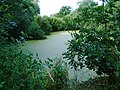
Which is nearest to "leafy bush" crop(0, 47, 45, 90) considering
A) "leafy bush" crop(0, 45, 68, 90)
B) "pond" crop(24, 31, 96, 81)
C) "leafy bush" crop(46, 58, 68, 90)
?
"leafy bush" crop(0, 45, 68, 90)

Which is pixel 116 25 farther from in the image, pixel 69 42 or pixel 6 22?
pixel 6 22

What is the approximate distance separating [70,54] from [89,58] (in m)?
0.25

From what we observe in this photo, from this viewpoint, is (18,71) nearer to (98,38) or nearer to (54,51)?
(98,38)

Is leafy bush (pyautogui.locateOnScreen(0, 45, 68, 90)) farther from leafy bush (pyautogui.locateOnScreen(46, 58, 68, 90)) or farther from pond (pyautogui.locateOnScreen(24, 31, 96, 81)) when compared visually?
leafy bush (pyautogui.locateOnScreen(46, 58, 68, 90))

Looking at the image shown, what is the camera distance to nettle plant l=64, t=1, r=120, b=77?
2.58m

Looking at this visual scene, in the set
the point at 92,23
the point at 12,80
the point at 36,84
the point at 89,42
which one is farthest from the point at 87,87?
the point at 12,80

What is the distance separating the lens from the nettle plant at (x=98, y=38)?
258cm

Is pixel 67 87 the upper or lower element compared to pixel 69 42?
lower

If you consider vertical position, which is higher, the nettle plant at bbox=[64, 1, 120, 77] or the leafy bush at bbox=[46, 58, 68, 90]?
the nettle plant at bbox=[64, 1, 120, 77]

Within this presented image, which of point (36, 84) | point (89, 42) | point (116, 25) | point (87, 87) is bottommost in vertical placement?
point (87, 87)

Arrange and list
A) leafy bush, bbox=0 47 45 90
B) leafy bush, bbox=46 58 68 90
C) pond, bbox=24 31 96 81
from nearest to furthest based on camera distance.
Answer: leafy bush, bbox=0 47 45 90 → leafy bush, bbox=46 58 68 90 → pond, bbox=24 31 96 81

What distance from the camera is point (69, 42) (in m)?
2.80

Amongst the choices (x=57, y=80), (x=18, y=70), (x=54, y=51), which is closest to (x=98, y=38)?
(x=57, y=80)

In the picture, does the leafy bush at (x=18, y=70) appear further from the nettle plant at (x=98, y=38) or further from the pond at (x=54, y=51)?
the nettle plant at (x=98, y=38)
